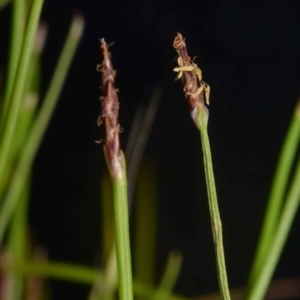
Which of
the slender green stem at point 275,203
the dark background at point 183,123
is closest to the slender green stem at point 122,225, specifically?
the slender green stem at point 275,203

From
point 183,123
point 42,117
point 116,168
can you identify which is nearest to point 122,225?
point 116,168

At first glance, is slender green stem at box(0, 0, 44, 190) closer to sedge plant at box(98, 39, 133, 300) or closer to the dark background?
sedge plant at box(98, 39, 133, 300)

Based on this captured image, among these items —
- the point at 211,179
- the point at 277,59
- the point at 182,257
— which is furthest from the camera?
the point at 182,257

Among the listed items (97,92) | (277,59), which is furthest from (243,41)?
(97,92)

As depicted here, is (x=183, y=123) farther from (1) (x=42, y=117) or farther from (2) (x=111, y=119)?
(2) (x=111, y=119)

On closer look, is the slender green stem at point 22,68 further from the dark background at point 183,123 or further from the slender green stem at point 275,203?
the dark background at point 183,123

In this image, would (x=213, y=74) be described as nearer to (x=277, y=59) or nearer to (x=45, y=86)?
(x=277, y=59)
